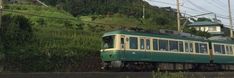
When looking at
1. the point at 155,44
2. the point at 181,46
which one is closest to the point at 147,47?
the point at 155,44

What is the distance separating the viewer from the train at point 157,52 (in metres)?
25.5

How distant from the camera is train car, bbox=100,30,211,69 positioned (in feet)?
83.4

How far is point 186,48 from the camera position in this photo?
30188 mm

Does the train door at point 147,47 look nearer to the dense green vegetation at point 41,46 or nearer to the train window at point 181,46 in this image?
the train window at point 181,46

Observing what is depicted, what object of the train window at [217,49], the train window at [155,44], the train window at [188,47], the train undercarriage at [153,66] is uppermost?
the train window at [155,44]

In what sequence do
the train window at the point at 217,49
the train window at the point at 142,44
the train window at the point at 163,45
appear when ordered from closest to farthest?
1. the train window at the point at 142,44
2. the train window at the point at 163,45
3. the train window at the point at 217,49

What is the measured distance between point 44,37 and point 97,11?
29.1m

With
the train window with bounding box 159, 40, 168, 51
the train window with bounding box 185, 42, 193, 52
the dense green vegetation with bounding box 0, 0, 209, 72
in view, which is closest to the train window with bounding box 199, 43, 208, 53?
the train window with bounding box 185, 42, 193, 52

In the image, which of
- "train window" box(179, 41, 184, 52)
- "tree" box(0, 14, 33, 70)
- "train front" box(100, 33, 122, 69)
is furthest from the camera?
"train window" box(179, 41, 184, 52)

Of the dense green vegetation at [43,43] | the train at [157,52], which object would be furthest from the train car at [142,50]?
the dense green vegetation at [43,43]

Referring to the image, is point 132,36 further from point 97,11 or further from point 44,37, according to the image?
point 97,11

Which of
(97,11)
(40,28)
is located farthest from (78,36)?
(97,11)

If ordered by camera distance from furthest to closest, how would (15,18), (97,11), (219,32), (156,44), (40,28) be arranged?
(219,32), (97,11), (40,28), (15,18), (156,44)

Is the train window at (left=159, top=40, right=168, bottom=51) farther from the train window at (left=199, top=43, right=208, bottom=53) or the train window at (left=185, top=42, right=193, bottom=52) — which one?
the train window at (left=199, top=43, right=208, bottom=53)
